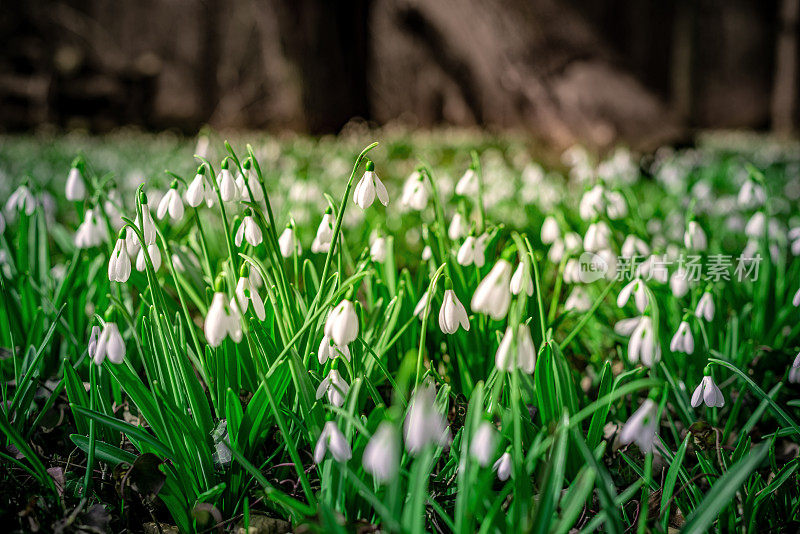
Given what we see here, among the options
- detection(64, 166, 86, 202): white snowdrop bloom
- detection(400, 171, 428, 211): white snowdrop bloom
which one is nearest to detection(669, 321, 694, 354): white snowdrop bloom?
detection(400, 171, 428, 211): white snowdrop bloom

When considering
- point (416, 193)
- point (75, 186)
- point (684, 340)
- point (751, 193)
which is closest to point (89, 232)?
point (75, 186)

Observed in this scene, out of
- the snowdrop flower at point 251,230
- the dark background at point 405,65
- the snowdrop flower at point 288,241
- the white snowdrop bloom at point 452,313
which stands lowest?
the white snowdrop bloom at point 452,313

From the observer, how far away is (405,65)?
14789mm

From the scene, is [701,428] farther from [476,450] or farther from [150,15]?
[150,15]

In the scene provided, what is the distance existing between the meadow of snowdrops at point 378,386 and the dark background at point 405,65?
347 cm

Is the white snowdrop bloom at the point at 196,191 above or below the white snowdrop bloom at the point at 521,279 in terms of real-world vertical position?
above

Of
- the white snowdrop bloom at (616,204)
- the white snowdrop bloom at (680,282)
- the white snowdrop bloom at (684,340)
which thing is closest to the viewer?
the white snowdrop bloom at (684,340)

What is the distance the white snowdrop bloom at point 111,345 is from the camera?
41.3 inches

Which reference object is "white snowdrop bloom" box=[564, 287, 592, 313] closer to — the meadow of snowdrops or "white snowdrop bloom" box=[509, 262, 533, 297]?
the meadow of snowdrops

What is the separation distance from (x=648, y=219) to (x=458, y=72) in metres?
10.8

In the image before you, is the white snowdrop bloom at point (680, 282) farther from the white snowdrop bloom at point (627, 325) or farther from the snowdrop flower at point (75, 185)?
the snowdrop flower at point (75, 185)

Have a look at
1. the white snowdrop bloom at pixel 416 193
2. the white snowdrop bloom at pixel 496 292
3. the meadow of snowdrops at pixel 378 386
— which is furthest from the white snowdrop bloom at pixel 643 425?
the white snowdrop bloom at pixel 416 193

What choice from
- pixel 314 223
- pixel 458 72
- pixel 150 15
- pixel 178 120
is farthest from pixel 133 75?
pixel 314 223

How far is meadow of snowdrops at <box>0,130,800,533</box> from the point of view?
0.97m
